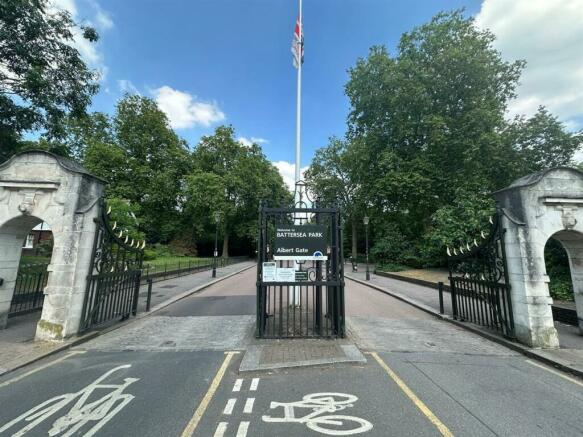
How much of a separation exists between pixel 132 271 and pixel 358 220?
140 feet

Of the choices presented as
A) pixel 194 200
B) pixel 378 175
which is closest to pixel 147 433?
pixel 378 175

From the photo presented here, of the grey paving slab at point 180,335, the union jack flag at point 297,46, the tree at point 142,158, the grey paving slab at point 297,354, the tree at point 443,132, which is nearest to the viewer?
the grey paving slab at point 297,354

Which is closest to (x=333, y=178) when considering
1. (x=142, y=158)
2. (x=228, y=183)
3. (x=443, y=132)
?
(x=228, y=183)

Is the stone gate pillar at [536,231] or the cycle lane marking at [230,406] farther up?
the stone gate pillar at [536,231]

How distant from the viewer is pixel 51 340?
6.03m

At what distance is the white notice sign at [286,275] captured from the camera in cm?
650

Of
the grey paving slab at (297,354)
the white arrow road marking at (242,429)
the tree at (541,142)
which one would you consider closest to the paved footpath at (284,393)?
the white arrow road marking at (242,429)

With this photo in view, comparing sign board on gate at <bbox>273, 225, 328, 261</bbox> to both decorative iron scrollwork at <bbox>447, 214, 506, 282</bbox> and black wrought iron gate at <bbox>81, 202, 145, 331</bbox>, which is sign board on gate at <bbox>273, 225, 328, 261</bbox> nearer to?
decorative iron scrollwork at <bbox>447, 214, 506, 282</bbox>

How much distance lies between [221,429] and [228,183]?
40.1 m

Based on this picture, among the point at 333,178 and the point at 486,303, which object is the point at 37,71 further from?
the point at 333,178

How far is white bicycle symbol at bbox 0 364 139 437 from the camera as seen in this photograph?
10.3 feet

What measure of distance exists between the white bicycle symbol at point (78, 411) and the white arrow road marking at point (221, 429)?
1.37 metres

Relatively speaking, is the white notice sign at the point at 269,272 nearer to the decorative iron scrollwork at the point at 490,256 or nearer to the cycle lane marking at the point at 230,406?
the cycle lane marking at the point at 230,406

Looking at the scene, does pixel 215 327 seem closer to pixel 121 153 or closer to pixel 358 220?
pixel 121 153
